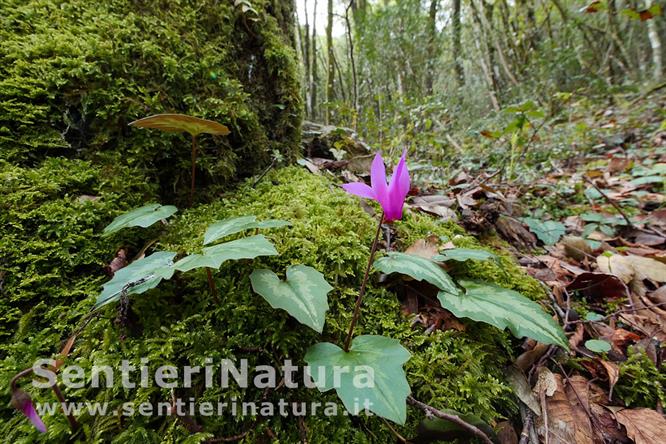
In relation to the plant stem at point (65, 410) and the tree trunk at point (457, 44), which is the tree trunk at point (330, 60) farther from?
the plant stem at point (65, 410)

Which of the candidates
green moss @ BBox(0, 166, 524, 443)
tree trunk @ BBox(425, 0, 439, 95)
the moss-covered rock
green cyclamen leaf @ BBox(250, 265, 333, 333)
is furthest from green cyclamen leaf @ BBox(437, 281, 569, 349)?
tree trunk @ BBox(425, 0, 439, 95)

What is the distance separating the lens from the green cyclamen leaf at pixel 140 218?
1098 millimetres

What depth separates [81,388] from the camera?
76 cm

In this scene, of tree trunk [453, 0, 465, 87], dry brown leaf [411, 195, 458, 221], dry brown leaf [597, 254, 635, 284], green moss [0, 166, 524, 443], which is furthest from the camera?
tree trunk [453, 0, 465, 87]

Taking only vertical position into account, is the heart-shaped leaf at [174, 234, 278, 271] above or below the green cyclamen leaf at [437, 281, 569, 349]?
above

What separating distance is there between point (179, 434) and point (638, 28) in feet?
34.7

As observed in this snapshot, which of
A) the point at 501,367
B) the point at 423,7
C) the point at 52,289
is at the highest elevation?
the point at 423,7

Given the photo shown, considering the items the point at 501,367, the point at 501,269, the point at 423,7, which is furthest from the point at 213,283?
the point at 423,7

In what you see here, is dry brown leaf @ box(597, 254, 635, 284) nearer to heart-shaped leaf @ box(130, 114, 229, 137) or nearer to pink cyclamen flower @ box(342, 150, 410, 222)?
pink cyclamen flower @ box(342, 150, 410, 222)

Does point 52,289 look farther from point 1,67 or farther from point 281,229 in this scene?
point 1,67

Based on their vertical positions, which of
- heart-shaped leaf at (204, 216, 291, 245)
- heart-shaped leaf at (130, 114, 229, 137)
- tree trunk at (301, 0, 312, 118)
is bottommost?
heart-shaped leaf at (204, 216, 291, 245)

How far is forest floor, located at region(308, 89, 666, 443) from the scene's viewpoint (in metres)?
0.99

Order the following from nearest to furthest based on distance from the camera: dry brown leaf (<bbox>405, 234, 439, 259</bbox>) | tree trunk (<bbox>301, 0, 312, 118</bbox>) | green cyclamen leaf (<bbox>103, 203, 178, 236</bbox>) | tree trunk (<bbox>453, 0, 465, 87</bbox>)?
green cyclamen leaf (<bbox>103, 203, 178, 236</bbox>), dry brown leaf (<bbox>405, 234, 439, 259</bbox>), tree trunk (<bbox>301, 0, 312, 118</bbox>), tree trunk (<bbox>453, 0, 465, 87</bbox>)

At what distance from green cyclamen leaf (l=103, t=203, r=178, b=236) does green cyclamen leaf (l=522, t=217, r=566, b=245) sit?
2.16 metres
